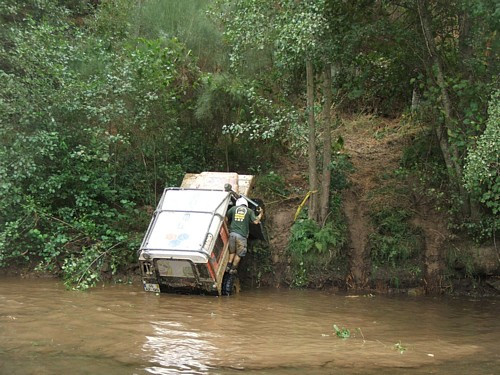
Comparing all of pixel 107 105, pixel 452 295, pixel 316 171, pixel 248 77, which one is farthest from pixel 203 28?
pixel 452 295

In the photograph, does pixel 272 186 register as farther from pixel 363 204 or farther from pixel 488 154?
pixel 488 154

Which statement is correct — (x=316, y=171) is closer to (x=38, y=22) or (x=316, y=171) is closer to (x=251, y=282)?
(x=251, y=282)

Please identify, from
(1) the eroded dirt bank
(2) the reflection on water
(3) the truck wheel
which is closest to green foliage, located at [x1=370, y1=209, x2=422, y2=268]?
(1) the eroded dirt bank

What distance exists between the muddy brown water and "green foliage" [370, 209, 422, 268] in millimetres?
1015

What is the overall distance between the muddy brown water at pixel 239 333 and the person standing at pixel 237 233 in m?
0.77

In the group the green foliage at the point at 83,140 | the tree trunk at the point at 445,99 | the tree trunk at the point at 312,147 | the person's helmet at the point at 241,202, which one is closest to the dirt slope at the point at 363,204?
the tree trunk at the point at 312,147

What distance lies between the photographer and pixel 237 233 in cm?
1153

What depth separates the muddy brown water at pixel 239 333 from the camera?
6.75 meters

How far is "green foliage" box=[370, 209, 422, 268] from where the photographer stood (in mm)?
12500

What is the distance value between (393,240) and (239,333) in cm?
531

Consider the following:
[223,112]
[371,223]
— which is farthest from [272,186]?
[371,223]

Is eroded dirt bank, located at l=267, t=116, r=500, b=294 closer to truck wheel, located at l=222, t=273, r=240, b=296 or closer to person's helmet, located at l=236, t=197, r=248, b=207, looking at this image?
truck wheel, located at l=222, t=273, r=240, b=296

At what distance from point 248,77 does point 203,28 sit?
1741 mm

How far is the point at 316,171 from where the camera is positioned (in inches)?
532
